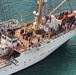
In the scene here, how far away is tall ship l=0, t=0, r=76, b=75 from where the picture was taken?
103 feet

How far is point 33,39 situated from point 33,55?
7.47 ft

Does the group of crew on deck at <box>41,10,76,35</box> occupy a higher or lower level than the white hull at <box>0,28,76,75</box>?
higher

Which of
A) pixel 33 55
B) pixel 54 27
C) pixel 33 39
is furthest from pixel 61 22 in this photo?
pixel 33 55

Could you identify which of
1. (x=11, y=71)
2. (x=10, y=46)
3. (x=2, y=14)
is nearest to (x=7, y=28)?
(x=10, y=46)

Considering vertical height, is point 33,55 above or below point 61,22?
below

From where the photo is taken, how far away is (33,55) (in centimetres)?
3322

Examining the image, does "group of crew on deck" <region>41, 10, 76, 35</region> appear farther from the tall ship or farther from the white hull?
the white hull

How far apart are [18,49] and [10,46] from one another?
3.48ft

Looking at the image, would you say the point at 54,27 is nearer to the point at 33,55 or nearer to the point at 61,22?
the point at 61,22

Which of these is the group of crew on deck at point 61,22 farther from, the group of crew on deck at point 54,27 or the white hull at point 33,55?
the white hull at point 33,55

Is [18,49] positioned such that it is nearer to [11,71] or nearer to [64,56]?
[11,71]

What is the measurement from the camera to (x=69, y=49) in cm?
3838

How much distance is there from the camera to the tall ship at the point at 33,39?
31.3m

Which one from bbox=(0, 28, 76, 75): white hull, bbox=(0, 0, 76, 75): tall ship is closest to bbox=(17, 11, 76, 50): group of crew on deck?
bbox=(0, 0, 76, 75): tall ship
